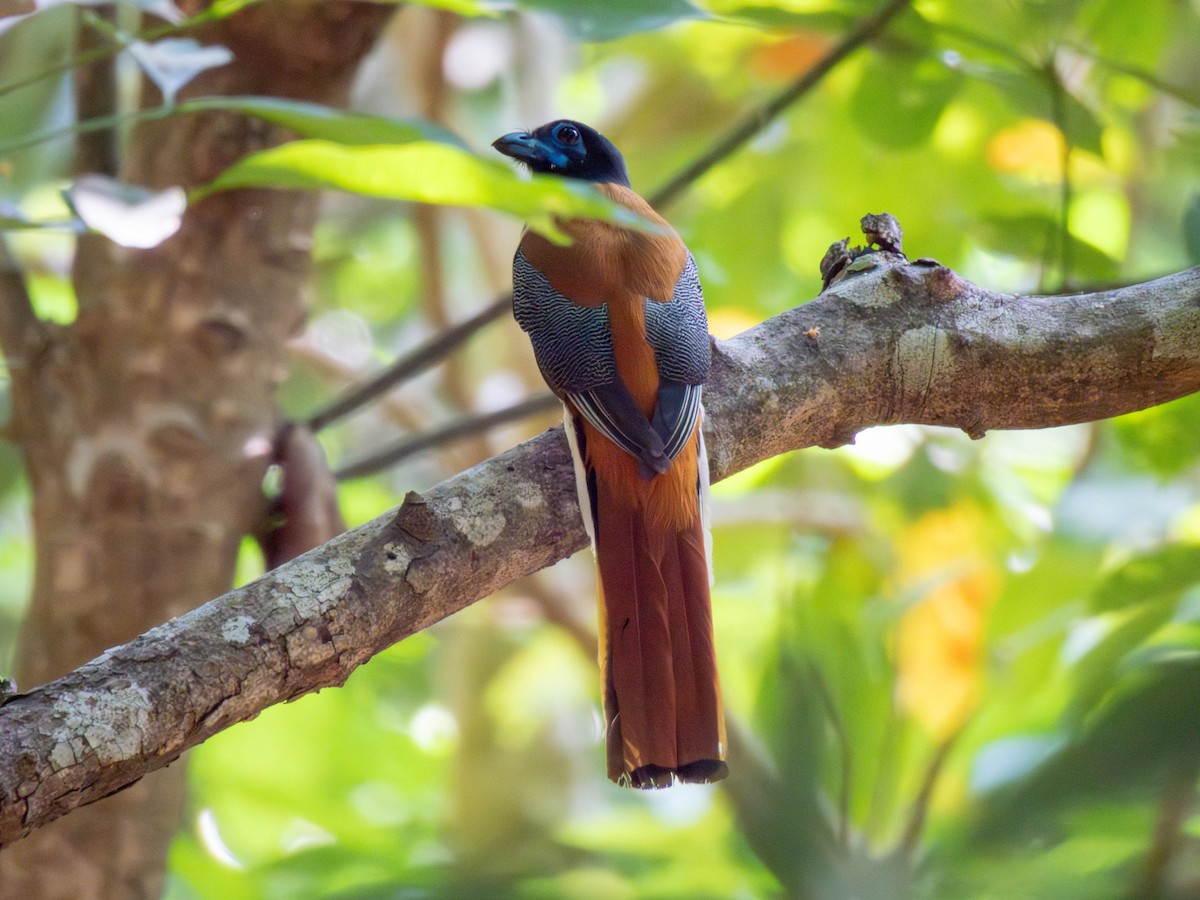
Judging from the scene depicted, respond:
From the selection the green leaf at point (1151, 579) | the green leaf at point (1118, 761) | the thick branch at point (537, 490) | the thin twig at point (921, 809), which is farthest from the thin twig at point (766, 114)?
the green leaf at point (1118, 761)

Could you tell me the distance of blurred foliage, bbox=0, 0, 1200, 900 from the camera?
161 centimetres

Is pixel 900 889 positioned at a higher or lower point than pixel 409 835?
higher

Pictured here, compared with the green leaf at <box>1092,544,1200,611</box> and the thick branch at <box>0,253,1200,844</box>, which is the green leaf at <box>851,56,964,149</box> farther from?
the green leaf at <box>1092,544,1200,611</box>

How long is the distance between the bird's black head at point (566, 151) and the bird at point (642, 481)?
0.84 metres

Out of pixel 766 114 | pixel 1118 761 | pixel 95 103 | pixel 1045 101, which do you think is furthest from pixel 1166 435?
pixel 95 103

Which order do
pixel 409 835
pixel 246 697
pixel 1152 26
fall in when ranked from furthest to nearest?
pixel 409 835
pixel 1152 26
pixel 246 697

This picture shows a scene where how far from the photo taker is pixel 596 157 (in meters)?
3.29

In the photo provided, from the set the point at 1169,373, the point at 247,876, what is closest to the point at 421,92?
the point at 247,876

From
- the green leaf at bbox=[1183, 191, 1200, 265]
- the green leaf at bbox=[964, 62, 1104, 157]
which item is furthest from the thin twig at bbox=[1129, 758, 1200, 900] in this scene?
the green leaf at bbox=[964, 62, 1104, 157]

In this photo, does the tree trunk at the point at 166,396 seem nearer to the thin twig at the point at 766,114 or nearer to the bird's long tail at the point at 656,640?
the thin twig at the point at 766,114

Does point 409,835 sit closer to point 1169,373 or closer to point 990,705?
point 990,705

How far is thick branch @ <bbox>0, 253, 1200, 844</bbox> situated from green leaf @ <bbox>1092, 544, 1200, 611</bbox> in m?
0.57

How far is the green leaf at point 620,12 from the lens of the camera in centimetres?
227

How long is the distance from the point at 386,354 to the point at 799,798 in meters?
4.34
